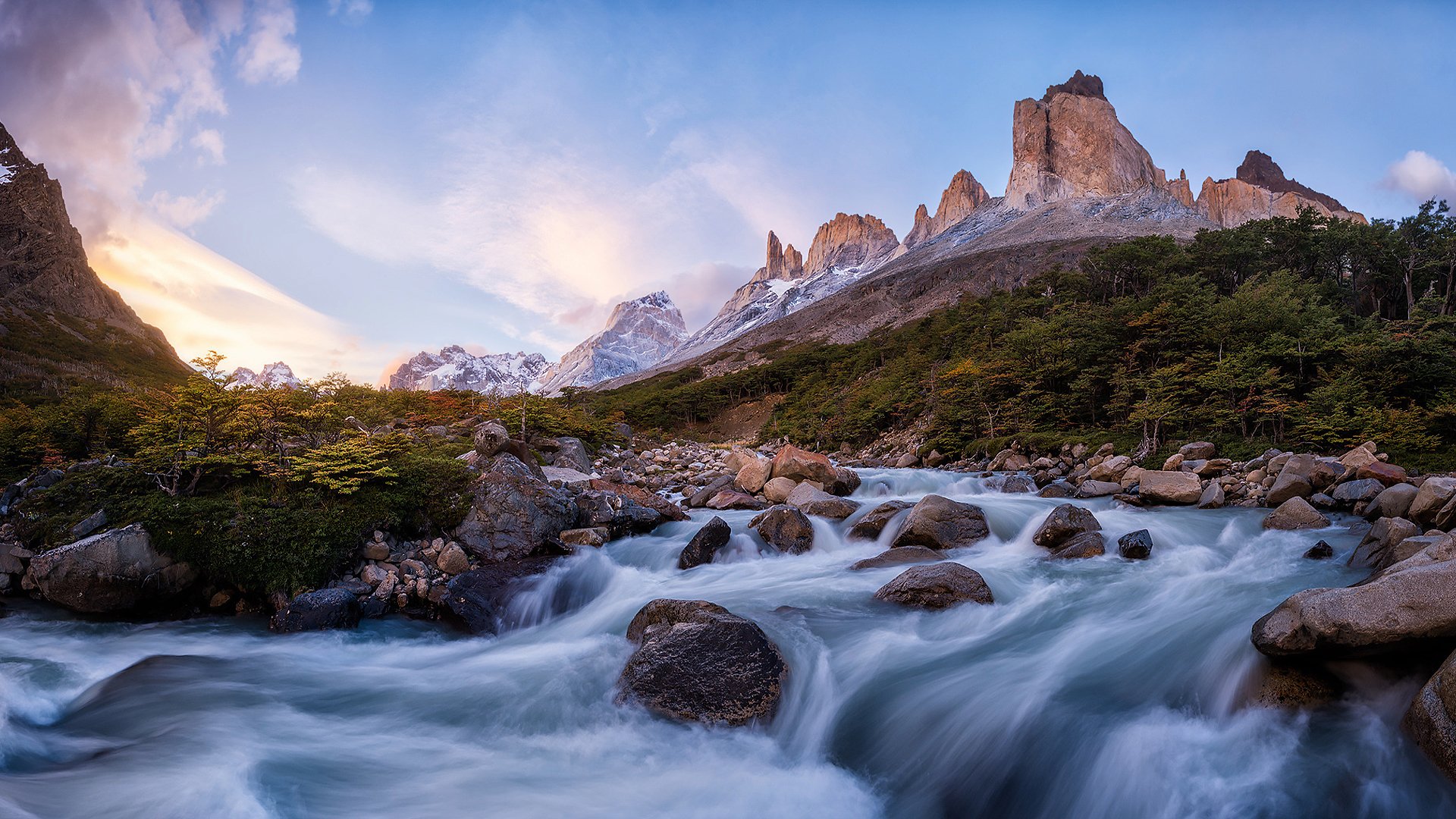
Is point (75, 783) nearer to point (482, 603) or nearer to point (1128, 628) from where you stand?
point (482, 603)

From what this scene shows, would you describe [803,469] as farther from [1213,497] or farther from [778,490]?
[1213,497]

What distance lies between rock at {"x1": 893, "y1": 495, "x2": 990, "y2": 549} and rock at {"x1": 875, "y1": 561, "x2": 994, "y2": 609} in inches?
108

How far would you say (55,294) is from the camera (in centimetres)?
10712

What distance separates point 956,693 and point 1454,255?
33.4 meters

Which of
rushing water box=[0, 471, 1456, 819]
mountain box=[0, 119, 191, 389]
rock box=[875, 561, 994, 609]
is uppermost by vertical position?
mountain box=[0, 119, 191, 389]

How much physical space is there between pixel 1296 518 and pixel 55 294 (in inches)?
6742

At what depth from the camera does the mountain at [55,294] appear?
87562 mm

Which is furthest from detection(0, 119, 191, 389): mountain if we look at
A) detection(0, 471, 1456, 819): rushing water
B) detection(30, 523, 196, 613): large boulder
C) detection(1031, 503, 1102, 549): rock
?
detection(1031, 503, 1102, 549): rock

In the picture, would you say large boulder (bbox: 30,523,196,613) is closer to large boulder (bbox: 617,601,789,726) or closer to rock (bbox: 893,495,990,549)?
large boulder (bbox: 617,601,789,726)

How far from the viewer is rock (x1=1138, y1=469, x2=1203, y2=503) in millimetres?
14047

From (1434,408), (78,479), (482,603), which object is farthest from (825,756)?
(1434,408)

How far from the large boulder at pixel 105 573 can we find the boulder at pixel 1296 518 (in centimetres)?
1971

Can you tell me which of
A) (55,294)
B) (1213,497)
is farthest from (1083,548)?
(55,294)

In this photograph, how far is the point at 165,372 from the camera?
96.9 metres
